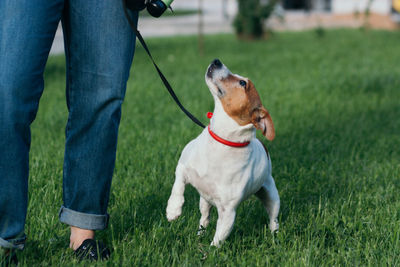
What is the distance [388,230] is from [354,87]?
5446 millimetres

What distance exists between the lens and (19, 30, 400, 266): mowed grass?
2.91 metres

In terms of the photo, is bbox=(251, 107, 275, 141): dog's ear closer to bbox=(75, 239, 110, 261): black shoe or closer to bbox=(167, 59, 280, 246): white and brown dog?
bbox=(167, 59, 280, 246): white and brown dog

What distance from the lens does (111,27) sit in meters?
2.61

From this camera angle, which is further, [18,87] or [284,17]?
[284,17]

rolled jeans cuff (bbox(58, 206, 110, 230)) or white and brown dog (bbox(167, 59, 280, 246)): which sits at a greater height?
white and brown dog (bbox(167, 59, 280, 246))

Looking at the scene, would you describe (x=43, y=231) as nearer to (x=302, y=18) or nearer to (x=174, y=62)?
(x=174, y=62)

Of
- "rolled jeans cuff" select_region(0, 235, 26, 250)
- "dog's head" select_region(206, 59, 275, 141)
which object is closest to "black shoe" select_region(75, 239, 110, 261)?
"rolled jeans cuff" select_region(0, 235, 26, 250)

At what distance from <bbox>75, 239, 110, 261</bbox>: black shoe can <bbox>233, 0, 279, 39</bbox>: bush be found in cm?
1509

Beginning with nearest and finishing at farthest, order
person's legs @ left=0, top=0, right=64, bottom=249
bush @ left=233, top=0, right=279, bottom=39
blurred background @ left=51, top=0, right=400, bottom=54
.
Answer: person's legs @ left=0, top=0, right=64, bottom=249 < bush @ left=233, top=0, right=279, bottom=39 < blurred background @ left=51, top=0, right=400, bottom=54

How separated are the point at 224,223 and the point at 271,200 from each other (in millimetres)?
451

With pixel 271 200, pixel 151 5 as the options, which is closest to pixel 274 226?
pixel 271 200

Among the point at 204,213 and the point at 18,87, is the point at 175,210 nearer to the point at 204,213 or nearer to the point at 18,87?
the point at 204,213

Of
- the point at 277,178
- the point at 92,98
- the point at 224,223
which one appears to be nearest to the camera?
the point at 92,98

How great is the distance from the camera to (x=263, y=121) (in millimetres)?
2764
